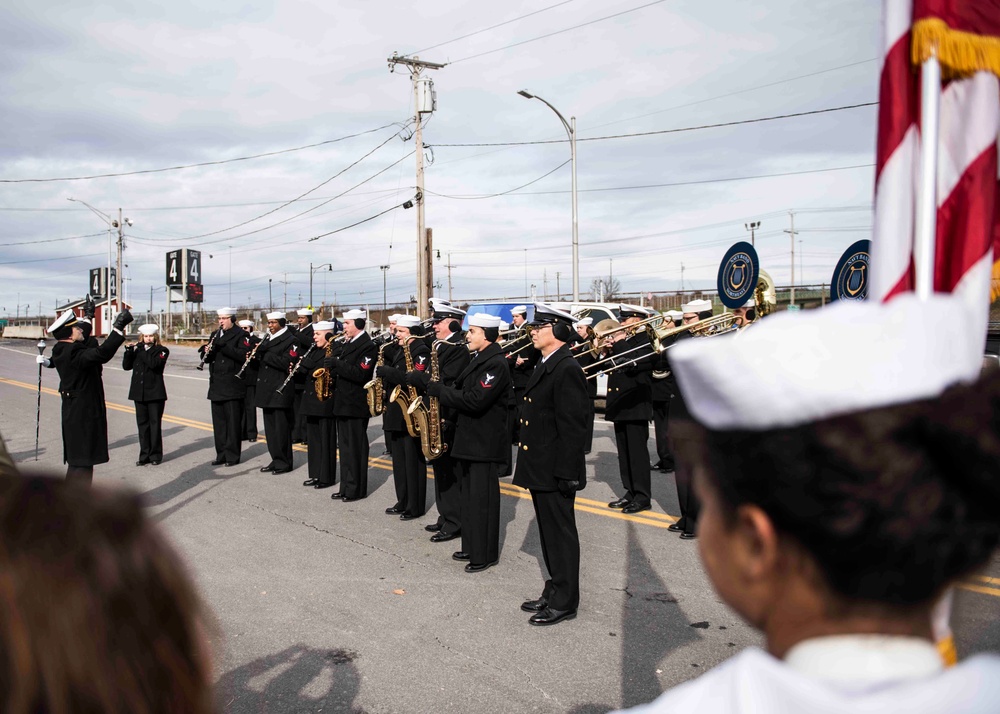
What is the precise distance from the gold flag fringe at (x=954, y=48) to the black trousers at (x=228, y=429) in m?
9.75

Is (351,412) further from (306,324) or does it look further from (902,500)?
(902,500)

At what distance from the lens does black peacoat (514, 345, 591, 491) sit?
493 cm

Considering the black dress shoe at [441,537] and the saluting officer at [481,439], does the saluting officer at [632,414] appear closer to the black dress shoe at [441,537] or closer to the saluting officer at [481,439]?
the black dress shoe at [441,537]

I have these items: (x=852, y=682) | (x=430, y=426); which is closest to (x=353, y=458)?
(x=430, y=426)

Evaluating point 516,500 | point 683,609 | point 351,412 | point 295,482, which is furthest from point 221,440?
point 683,609

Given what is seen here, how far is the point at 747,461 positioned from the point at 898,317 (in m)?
0.25

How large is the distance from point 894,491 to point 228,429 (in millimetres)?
10410

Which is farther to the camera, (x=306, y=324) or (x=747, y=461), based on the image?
(x=306, y=324)

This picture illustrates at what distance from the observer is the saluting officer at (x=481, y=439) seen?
5.83 metres

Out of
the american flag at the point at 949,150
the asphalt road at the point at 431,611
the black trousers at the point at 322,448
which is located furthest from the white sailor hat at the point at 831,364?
the black trousers at the point at 322,448

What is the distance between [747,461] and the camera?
93cm

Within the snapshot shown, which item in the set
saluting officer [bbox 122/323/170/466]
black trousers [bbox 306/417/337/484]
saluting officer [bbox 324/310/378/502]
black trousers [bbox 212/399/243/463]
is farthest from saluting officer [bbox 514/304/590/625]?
saluting officer [bbox 122/323/170/466]

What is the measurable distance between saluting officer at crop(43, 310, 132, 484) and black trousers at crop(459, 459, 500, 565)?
3.96 metres

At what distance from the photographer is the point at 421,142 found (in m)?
22.3
